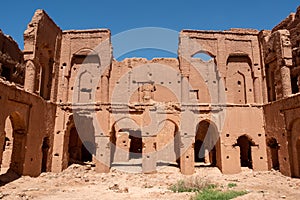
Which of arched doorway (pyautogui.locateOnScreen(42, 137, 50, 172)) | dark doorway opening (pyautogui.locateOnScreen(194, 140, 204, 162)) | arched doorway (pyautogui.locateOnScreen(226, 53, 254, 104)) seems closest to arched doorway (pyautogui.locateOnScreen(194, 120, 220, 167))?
dark doorway opening (pyautogui.locateOnScreen(194, 140, 204, 162))

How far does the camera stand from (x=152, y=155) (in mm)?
17469

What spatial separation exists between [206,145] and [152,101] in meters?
7.06

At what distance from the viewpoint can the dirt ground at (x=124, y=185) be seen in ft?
34.6

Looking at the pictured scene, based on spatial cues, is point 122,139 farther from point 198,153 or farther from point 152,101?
point 198,153

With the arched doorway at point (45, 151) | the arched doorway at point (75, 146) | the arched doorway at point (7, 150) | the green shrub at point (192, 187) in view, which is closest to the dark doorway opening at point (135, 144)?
the arched doorway at point (75, 146)

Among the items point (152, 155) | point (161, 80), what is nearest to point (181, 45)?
point (161, 80)

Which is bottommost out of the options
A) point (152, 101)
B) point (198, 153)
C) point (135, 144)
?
point (198, 153)

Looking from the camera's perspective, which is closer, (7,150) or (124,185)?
(124,185)

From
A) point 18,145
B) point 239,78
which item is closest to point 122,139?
point 18,145

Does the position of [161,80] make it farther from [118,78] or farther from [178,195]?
[178,195]

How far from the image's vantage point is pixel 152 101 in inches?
782

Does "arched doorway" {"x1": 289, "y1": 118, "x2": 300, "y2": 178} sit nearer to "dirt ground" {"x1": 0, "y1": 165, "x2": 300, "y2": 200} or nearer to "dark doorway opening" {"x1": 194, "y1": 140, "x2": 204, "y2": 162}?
"dirt ground" {"x1": 0, "y1": 165, "x2": 300, "y2": 200}

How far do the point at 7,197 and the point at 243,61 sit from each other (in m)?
18.8

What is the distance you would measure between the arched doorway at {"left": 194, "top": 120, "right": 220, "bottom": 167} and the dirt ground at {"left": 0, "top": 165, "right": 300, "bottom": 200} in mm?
2508
